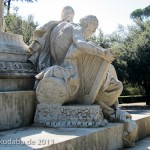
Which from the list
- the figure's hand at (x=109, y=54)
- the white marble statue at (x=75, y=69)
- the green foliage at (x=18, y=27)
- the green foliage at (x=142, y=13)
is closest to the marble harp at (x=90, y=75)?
the white marble statue at (x=75, y=69)

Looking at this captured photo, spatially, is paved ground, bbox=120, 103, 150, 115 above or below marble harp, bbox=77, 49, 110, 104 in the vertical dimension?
below

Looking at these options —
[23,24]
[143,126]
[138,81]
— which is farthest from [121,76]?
[143,126]

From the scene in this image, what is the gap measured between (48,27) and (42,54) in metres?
0.48

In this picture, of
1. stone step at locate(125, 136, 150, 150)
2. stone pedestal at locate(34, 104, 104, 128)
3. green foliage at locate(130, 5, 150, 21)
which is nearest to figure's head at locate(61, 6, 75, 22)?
stone pedestal at locate(34, 104, 104, 128)

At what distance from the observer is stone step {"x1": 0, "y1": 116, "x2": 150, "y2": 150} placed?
3709 mm

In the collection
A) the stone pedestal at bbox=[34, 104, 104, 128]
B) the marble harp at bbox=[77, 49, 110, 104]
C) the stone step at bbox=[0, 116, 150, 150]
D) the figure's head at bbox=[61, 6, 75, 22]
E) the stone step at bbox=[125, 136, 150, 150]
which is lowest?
the stone step at bbox=[125, 136, 150, 150]

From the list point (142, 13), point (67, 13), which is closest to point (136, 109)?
point (67, 13)

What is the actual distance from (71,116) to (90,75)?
32.1 inches

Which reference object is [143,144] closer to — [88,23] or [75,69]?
[75,69]

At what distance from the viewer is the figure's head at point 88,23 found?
5.88 metres

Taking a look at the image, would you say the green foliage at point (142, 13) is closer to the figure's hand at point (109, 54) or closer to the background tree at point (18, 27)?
the background tree at point (18, 27)

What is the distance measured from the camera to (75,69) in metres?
5.48

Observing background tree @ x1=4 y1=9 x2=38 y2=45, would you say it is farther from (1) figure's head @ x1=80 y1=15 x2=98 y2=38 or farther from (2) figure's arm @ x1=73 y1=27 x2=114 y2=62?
(2) figure's arm @ x1=73 y1=27 x2=114 y2=62

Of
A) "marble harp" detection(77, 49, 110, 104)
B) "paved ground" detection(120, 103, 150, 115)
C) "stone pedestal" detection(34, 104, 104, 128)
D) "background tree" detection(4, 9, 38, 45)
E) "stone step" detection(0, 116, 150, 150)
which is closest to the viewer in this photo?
"stone step" detection(0, 116, 150, 150)
